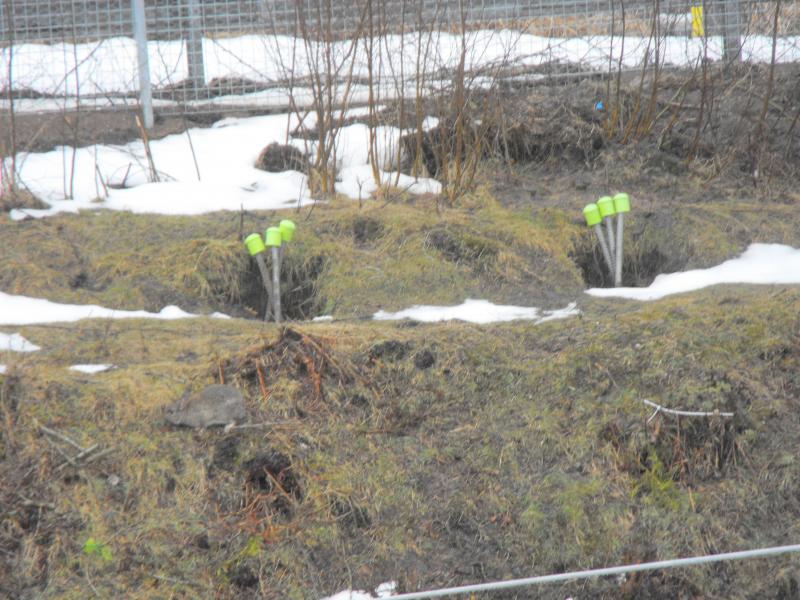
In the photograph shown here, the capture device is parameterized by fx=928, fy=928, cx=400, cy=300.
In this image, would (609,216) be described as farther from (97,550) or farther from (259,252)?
(97,550)

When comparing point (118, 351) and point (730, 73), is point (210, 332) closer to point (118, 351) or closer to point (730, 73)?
point (118, 351)

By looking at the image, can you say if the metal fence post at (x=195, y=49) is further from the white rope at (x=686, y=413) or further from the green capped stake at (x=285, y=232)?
the white rope at (x=686, y=413)

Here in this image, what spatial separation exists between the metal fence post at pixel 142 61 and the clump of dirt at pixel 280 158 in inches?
60.1

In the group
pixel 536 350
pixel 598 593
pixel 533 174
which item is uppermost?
pixel 533 174

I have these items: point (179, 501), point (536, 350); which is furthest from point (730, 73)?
point (179, 501)

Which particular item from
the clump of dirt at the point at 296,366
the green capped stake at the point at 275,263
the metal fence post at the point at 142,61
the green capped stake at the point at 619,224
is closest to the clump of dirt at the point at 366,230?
the green capped stake at the point at 275,263

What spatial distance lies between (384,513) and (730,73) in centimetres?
497

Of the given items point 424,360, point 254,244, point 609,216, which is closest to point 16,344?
point 254,244

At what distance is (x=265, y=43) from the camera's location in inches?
319

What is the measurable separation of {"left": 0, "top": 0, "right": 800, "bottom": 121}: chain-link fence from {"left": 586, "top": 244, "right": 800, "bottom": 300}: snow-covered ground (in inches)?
78.7

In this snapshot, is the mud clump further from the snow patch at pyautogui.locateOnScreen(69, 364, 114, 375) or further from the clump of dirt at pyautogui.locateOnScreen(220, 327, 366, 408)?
the snow patch at pyautogui.locateOnScreen(69, 364, 114, 375)

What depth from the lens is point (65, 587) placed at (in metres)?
3.44

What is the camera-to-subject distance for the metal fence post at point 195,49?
8539mm

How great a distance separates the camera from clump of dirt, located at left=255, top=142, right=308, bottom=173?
23.8ft
